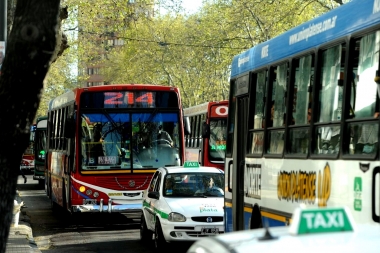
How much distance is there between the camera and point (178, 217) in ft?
51.6

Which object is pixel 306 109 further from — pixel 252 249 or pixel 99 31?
pixel 99 31

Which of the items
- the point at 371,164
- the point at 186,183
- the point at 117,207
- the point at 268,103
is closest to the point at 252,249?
the point at 371,164

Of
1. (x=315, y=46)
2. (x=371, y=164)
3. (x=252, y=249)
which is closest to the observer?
(x=252, y=249)

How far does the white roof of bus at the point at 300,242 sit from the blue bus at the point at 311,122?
223 centimetres

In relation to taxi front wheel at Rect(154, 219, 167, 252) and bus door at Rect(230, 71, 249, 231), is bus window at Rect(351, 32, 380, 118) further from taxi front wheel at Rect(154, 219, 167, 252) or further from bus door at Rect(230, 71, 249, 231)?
taxi front wheel at Rect(154, 219, 167, 252)

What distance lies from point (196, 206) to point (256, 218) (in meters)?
4.29

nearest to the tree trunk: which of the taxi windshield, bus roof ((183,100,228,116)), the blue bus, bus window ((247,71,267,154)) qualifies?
the blue bus

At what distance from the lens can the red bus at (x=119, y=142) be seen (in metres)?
21.0

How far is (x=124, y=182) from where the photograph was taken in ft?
69.2

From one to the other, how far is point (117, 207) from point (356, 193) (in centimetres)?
1347

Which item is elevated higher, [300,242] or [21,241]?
[300,242]

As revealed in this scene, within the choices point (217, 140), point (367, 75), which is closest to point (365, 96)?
point (367, 75)

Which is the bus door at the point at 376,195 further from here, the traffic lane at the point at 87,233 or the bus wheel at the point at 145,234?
the bus wheel at the point at 145,234

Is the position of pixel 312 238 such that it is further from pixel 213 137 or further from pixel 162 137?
pixel 213 137
